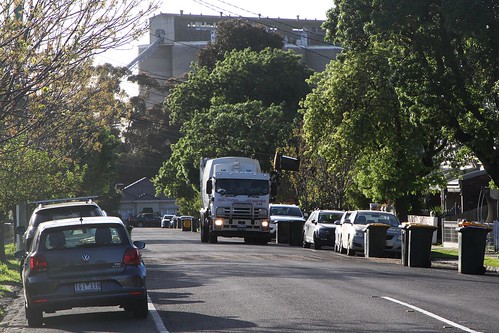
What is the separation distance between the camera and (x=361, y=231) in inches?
1460

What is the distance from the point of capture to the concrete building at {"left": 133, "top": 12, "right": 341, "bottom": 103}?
11400 cm

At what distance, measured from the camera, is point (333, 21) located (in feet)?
126

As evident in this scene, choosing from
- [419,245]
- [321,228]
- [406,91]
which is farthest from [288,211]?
[419,245]

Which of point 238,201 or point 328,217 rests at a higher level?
point 238,201

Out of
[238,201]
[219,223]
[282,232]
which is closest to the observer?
[238,201]

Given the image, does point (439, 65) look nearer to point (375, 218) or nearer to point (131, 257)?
point (375, 218)

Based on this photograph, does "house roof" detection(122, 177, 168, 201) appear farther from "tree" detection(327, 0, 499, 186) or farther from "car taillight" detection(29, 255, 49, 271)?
"car taillight" detection(29, 255, 49, 271)

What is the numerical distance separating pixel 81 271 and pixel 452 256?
2313 centimetres

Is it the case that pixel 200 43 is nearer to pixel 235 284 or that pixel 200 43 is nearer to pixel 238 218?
pixel 238 218

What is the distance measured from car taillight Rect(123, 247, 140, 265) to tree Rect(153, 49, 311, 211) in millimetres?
52556

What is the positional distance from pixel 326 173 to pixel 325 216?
14852 millimetres

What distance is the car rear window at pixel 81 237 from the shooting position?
15.7 m

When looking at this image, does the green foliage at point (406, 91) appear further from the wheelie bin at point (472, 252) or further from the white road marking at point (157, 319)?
the white road marking at point (157, 319)

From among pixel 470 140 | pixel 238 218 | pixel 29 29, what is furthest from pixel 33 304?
pixel 238 218
